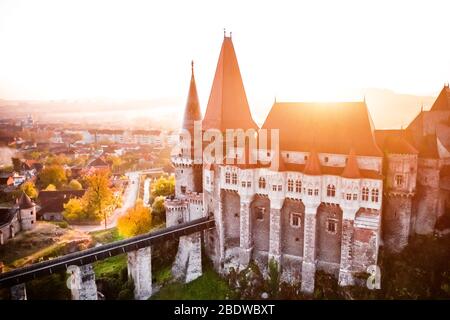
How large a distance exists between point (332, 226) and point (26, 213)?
47.0 ft

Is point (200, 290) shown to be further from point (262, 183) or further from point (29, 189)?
point (29, 189)

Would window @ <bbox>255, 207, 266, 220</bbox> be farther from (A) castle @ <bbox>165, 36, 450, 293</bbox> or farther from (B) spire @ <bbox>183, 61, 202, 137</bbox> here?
(B) spire @ <bbox>183, 61, 202, 137</bbox>

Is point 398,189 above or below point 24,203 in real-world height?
above

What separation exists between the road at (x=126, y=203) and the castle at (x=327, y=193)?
26.0 ft

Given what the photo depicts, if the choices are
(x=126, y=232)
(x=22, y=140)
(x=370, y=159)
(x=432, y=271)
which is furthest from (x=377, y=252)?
(x=22, y=140)

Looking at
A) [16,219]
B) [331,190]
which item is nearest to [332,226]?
[331,190]

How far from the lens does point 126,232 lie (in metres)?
19.4

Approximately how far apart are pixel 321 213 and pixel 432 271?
380 centimetres

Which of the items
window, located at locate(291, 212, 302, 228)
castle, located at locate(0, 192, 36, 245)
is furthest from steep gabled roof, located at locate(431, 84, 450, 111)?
castle, located at locate(0, 192, 36, 245)

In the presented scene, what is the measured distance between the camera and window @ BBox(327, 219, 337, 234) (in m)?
13.0

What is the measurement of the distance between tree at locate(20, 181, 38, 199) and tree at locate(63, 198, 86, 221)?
101 inches

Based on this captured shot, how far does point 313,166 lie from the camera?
12.7 meters

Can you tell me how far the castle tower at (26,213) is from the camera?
60.2 feet
